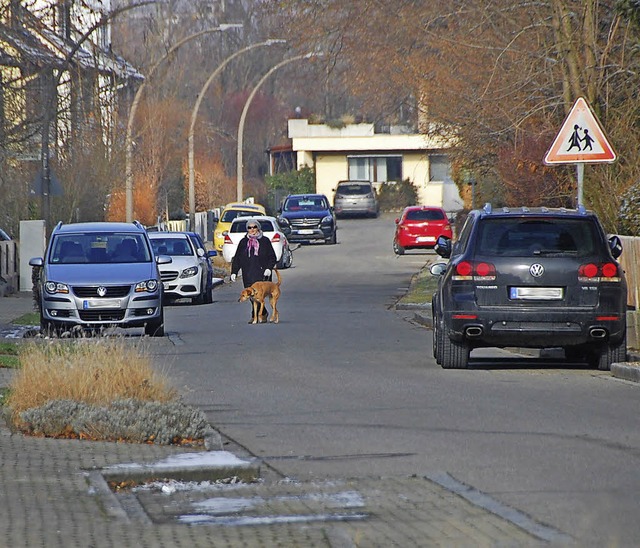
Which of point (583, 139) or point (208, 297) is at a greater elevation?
point (583, 139)

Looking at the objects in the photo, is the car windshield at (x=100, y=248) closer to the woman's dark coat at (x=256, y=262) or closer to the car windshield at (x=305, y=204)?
the woman's dark coat at (x=256, y=262)

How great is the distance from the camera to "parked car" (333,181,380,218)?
71812mm

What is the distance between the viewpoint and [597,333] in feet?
46.8

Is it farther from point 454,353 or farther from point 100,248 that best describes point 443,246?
point 100,248

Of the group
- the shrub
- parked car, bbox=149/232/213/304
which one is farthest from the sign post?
parked car, bbox=149/232/213/304

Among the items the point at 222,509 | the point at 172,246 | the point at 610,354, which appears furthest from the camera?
the point at 172,246

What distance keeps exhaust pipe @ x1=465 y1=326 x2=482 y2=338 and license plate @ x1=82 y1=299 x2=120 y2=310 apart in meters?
6.99

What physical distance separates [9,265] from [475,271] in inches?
839

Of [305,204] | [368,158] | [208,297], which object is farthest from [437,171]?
[208,297]

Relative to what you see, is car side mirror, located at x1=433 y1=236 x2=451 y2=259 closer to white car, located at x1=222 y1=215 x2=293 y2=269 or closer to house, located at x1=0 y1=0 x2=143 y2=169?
house, located at x1=0 y1=0 x2=143 y2=169

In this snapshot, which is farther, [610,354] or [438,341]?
[438,341]

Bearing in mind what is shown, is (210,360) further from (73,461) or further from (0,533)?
(0,533)

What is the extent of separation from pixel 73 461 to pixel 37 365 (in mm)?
2312

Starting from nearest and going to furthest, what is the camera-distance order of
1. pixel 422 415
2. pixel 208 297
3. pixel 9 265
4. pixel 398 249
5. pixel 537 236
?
pixel 422 415
pixel 537 236
pixel 208 297
pixel 9 265
pixel 398 249
